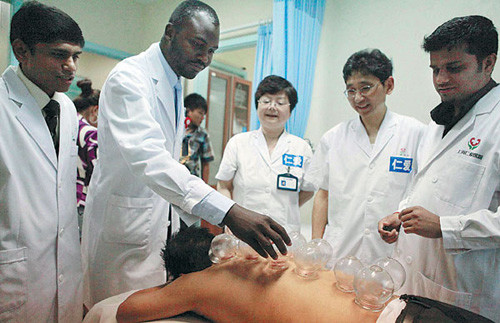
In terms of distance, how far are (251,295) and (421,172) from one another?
83 centimetres

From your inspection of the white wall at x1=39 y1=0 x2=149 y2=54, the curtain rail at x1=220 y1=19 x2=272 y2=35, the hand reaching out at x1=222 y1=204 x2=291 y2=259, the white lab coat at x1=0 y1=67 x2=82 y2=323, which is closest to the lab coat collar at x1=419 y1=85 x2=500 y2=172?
the hand reaching out at x1=222 y1=204 x2=291 y2=259

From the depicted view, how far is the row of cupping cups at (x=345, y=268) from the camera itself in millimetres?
900

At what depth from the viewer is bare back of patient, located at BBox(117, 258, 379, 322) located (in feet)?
3.16

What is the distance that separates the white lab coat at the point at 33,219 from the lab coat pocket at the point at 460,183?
1396 millimetres

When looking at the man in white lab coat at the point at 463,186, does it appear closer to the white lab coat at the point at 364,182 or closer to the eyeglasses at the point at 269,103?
the white lab coat at the point at 364,182

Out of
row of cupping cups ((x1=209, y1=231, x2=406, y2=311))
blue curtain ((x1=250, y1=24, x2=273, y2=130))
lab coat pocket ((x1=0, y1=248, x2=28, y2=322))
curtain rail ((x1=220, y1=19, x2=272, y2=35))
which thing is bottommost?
lab coat pocket ((x1=0, y1=248, x2=28, y2=322))

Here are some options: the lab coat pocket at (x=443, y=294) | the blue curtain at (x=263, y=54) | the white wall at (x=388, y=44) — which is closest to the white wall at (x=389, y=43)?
the white wall at (x=388, y=44)

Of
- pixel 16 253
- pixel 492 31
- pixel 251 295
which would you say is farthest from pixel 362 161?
pixel 16 253

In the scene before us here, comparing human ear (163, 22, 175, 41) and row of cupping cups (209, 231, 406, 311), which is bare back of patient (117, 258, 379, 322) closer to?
row of cupping cups (209, 231, 406, 311)

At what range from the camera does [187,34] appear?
128cm

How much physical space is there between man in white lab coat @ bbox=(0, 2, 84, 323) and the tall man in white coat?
0.12m

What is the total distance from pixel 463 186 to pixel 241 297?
0.83m

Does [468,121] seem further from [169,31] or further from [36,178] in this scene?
[36,178]

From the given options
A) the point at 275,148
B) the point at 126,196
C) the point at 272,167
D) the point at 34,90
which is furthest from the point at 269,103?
the point at 34,90
